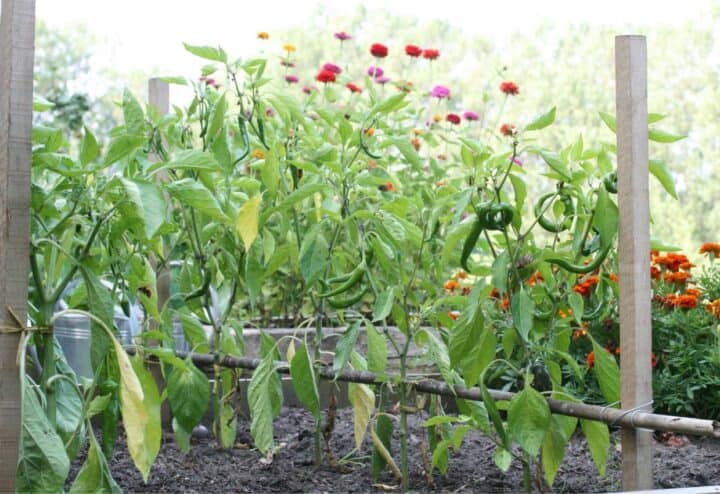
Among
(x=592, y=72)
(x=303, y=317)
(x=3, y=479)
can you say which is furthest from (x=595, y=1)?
(x=3, y=479)

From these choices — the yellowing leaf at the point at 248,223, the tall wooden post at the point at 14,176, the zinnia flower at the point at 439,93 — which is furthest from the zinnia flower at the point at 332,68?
the tall wooden post at the point at 14,176

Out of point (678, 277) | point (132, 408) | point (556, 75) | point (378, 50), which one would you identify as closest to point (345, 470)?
point (132, 408)

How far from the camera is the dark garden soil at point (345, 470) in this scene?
7.30ft

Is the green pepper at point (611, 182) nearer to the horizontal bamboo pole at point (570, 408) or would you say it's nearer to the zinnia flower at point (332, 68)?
the horizontal bamboo pole at point (570, 408)

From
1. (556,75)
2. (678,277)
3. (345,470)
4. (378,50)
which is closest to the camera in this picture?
(345,470)

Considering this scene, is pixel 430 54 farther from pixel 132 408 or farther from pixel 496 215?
pixel 132 408

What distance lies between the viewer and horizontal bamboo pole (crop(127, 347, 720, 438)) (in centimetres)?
154

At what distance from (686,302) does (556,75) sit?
1507 cm

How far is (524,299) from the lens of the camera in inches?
68.6

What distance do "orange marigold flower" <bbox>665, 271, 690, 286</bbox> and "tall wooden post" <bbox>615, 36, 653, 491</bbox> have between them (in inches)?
64.2

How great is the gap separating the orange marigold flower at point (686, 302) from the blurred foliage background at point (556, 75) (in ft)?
29.4

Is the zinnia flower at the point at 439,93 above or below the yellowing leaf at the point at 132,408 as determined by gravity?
above

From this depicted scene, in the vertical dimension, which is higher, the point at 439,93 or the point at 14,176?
the point at 439,93

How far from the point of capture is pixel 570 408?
177cm
